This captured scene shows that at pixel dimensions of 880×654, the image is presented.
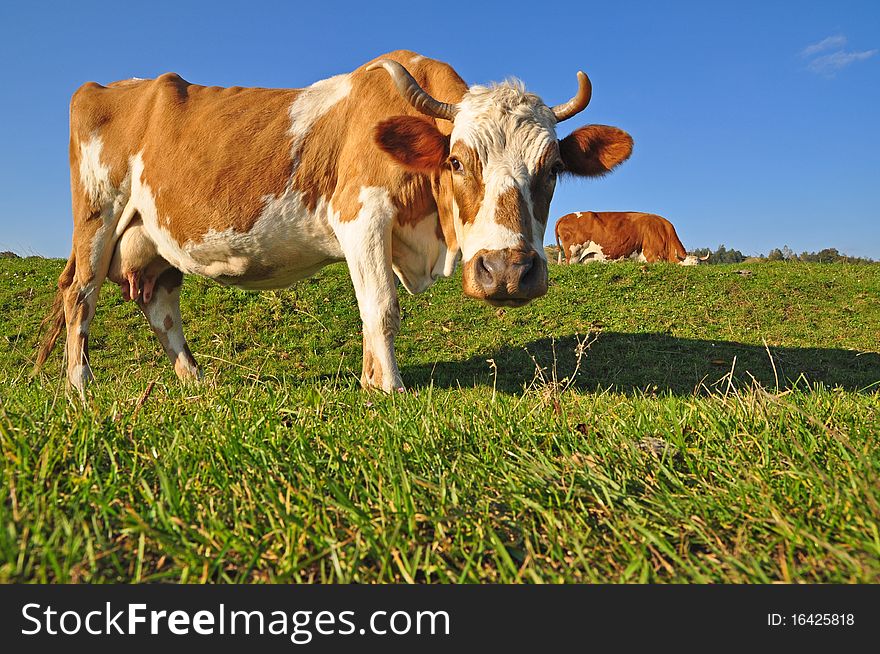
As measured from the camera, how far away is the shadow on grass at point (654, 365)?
690cm

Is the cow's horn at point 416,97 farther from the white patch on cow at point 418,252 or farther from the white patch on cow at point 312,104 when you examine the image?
the white patch on cow at point 312,104

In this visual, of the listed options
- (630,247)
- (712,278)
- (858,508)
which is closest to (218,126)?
(858,508)

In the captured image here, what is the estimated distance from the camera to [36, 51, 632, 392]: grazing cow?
15.0ft

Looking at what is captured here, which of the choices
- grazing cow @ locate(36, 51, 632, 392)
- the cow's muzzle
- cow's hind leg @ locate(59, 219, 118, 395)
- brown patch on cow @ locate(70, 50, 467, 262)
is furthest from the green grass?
cow's hind leg @ locate(59, 219, 118, 395)

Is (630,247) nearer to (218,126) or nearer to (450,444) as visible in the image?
(218,126)

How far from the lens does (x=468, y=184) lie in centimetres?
460

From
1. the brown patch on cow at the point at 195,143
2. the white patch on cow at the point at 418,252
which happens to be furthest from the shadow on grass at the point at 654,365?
the brown patch on cow at the point at 195,143

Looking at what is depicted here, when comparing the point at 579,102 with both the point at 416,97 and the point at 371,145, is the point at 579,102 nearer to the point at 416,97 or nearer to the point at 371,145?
the point at 416,97

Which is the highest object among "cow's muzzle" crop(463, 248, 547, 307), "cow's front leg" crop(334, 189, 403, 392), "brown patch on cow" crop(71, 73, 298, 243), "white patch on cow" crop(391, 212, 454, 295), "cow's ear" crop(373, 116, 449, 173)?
"brown patch on cow" crop(71, 73, 298, 243)

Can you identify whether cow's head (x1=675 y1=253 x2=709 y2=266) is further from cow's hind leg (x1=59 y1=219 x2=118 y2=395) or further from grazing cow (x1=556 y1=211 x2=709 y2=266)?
cow's hind leg (x1=59 y1=219 x2=118 y2=395)

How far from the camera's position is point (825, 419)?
8.87 ft

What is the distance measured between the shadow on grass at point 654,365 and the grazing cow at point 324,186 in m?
1.84

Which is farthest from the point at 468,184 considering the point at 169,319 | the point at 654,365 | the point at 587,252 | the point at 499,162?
the point at 587,252

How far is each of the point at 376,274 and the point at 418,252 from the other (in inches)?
23.5
